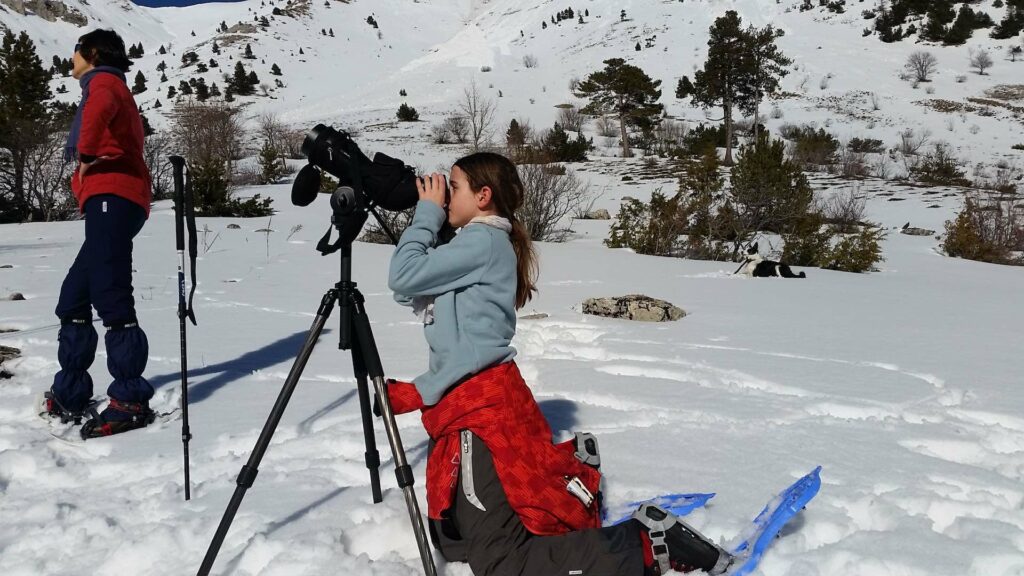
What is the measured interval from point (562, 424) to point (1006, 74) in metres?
40.1

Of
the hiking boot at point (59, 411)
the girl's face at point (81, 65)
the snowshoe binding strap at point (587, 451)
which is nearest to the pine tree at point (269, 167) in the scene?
the girl's face at point (81, 65)

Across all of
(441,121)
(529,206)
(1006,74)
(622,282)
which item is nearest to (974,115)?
(1006,74)

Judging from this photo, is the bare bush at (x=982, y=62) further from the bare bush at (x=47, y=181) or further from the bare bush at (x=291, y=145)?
the bare bush at (x=47, y=181)

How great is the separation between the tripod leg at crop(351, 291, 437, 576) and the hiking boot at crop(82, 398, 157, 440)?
1.54 metres

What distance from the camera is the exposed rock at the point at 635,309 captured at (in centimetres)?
477

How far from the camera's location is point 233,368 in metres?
3.52

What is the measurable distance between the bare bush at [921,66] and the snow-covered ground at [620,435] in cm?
3406

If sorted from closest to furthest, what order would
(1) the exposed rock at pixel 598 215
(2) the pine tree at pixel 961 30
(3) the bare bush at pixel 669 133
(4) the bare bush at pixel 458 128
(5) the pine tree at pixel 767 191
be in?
(5) the pine tree at pixel 767 191 < (1) the exposed rock at pixel 598 215 < (3) the bare bush at pixel 669 133 < (4) the bare bush at pixel 458 128 < (2) the pine tree at pixel 961 30

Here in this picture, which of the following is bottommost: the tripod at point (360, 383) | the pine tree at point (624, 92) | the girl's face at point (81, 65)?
the tripod at point (360, 383)

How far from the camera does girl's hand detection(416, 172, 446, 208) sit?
173cm

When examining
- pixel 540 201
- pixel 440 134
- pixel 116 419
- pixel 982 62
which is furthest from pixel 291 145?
pixel 982 62

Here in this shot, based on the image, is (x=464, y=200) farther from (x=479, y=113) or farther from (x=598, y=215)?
(x=479, y=113)

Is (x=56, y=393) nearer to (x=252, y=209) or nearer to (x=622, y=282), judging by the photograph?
(x=622, y=282)

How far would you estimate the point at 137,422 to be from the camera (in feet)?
8.76
